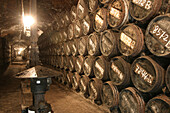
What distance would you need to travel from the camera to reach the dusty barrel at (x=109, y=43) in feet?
10.1

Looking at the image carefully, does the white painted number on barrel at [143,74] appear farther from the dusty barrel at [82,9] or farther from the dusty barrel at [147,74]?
the dusty barrel at [82,9]

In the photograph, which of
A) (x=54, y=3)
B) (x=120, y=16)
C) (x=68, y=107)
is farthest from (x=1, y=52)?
(x=120, y=16)

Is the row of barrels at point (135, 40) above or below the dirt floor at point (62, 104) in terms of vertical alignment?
above

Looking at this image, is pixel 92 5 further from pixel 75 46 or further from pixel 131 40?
pixel 131 40

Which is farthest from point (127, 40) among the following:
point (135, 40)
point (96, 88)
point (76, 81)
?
point (76, 81)

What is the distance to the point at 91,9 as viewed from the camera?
4172mm

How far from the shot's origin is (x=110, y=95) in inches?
129

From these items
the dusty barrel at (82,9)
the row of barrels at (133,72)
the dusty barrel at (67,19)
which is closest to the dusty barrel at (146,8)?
the row of barrels at (133,72)

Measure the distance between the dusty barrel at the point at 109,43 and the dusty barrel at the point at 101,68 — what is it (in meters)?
0.24

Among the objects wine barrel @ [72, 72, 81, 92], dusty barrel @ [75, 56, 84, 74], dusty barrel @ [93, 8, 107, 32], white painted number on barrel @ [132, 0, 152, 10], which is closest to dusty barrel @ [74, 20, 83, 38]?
dusty barrel @ [75, 56, 84, 74]

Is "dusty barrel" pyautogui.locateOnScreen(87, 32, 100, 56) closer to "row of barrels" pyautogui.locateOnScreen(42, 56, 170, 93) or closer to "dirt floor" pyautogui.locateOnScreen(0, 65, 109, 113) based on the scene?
"row of barrels" pyautogui.locateOnScreen(42, 56, 170, 93)

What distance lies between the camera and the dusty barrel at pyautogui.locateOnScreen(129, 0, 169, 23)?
2114 millimetres

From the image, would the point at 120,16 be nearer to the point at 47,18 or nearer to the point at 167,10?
the point at 167,10

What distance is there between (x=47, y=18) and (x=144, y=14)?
356 inches
